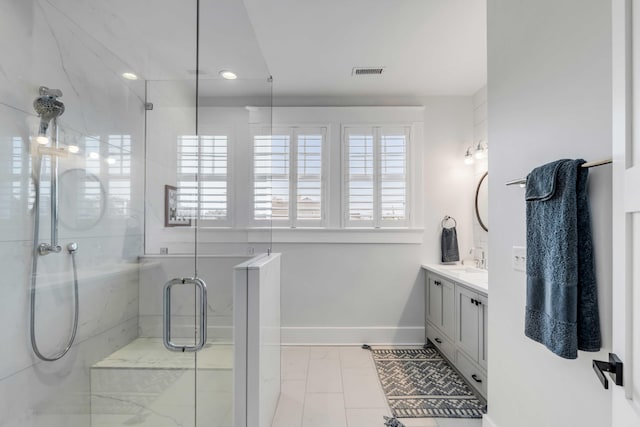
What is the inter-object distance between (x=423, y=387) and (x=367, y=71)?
A: 2.77m

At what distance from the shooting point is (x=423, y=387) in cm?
250

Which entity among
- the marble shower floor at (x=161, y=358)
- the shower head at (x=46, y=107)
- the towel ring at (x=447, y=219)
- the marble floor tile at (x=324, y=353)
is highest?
the shower head at (x=46, y=107)

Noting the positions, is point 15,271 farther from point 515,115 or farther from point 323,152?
point 323,152

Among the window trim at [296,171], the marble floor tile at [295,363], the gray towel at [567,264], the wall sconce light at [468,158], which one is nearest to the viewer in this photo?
the gray towel at [567,264]

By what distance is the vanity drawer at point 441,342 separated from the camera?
276 centimetres

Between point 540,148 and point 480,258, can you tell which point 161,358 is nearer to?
point 540,148

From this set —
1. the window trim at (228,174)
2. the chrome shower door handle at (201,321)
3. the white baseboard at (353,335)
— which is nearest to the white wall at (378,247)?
the white baseboard at (353,335)

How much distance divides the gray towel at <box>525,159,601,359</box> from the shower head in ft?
6.93

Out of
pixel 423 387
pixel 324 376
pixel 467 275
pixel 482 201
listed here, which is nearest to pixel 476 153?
pixel 482 201

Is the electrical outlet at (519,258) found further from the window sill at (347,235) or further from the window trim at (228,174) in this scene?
the window sill at (347,235)

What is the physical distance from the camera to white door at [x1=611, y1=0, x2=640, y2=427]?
0.69 metres

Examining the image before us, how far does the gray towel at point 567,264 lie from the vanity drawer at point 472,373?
1.16 metres

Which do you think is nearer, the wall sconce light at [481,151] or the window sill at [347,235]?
the wall sconce light at [481,151]

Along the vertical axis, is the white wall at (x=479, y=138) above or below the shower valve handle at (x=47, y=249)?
above
